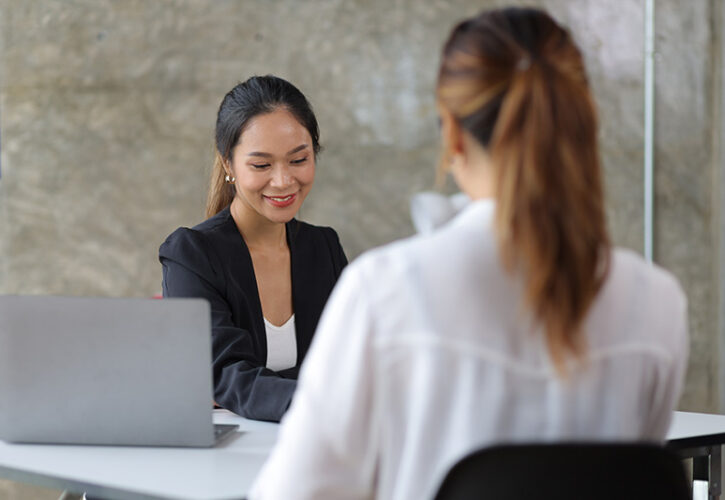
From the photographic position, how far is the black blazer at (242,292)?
1.91m

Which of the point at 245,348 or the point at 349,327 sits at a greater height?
the point at 349,327

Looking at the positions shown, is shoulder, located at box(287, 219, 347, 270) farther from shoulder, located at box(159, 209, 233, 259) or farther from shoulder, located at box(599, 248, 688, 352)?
shoulder, located at box(599, 248, 688, 352)

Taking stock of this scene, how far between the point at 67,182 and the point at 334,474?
286cm

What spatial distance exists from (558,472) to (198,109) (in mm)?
3060

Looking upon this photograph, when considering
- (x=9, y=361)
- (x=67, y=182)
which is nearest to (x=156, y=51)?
(x=67, y=182)

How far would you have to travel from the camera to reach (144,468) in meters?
1.55

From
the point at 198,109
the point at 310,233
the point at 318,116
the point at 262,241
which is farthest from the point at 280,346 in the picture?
the point at 318,116

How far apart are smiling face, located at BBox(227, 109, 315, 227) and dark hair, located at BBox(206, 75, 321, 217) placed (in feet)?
0.08

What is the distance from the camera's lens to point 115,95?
12.0 ft

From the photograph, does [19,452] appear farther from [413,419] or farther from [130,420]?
[413,419]

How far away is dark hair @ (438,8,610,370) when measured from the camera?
0.96m

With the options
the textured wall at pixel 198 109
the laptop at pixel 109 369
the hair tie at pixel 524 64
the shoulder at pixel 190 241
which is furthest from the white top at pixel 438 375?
the textured wall at pixel 198 109

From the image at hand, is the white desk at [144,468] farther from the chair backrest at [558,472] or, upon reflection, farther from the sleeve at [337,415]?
the chair backrest at [558,472]

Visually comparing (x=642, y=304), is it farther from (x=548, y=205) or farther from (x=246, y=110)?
(x=246, y=110)
